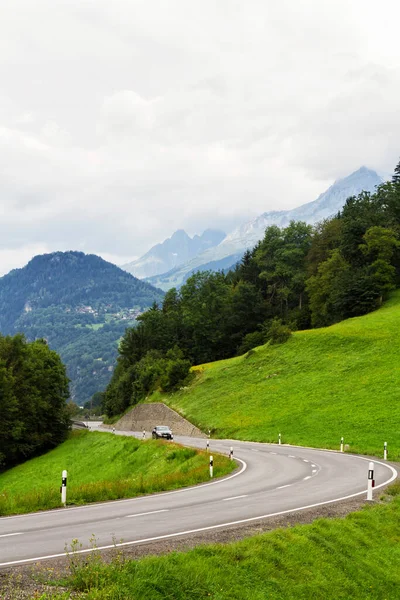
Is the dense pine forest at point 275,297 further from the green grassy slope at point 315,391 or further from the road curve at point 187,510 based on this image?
the road curve at point 187,510

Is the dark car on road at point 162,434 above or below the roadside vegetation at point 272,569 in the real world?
below

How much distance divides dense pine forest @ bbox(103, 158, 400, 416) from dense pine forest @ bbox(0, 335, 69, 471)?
18321 mm

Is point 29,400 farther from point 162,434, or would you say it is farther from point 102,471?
point 102,471

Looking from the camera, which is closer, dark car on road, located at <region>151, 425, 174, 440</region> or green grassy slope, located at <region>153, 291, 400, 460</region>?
green grassy slope, located at <region>153, 291, 400, 460</region>

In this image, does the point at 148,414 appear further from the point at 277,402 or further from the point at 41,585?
the point at 41,585

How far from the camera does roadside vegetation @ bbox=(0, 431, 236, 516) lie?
1897cm

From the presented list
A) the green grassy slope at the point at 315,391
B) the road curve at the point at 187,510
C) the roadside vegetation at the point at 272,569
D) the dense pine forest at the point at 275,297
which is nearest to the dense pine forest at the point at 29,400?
the green grassy slope at the point at 315,391

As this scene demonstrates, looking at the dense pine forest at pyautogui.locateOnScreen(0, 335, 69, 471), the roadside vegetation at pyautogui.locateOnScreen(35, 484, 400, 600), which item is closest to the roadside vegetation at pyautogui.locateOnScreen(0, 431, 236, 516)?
the dense pine forest at pyautogui.locateOnScreen(0, 335, 69, 471)

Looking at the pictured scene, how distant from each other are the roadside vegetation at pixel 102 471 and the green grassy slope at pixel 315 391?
1206cm

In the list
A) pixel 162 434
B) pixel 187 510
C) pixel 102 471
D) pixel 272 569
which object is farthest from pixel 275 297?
pixel 272 569

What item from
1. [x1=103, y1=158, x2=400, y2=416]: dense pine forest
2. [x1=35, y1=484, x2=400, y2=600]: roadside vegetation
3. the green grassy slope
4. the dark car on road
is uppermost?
[x1=103, y1=158, x2=400, y2=416]: dense pine forest

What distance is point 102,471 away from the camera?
138ft

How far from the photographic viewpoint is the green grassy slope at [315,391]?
44438 millimetres

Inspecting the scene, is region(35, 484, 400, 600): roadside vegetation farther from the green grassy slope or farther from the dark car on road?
the dark car on road
